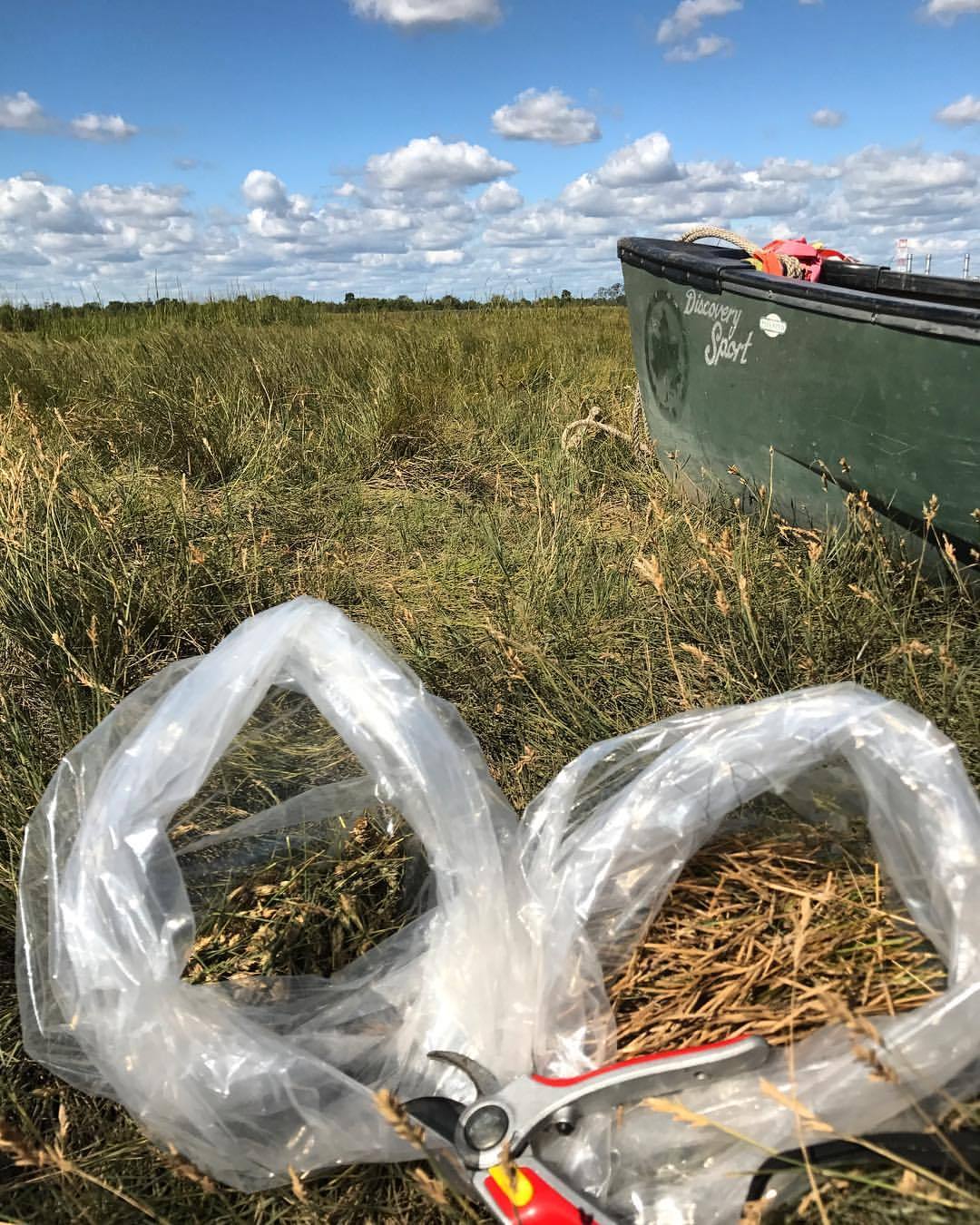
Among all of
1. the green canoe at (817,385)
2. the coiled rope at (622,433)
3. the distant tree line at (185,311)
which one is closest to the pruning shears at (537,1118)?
the green canoe at (817,385)

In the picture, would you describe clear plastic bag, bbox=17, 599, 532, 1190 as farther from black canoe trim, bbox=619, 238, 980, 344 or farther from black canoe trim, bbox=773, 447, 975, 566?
black canoe trim, bbox=619, 238, 980, 344

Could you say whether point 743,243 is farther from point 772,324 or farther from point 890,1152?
point 890,1152

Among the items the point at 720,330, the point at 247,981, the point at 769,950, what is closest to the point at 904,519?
the point at 720,330

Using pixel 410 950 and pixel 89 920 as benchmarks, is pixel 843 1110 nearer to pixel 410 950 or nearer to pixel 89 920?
pixel 410 950

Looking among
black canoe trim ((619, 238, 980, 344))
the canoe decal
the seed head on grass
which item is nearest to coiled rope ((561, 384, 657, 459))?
black canoe trim ((619, 238, 980, 344))

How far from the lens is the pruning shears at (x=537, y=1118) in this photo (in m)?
0.92

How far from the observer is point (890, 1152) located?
0.74 meters

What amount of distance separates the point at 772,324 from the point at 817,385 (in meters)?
0.26

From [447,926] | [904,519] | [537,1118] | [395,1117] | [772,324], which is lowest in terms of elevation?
[537,1118]

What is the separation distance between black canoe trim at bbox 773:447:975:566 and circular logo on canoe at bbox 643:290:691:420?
34.8 inches

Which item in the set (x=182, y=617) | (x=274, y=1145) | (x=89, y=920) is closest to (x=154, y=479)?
(x=182, y=617)

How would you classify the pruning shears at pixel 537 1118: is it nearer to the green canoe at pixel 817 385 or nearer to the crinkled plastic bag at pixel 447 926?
the crinkled plastic bag at pixel 447 926

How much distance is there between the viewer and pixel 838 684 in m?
1.15

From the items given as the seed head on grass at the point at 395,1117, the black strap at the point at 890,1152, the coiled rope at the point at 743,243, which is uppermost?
the coiled rope at the point at 743,243
